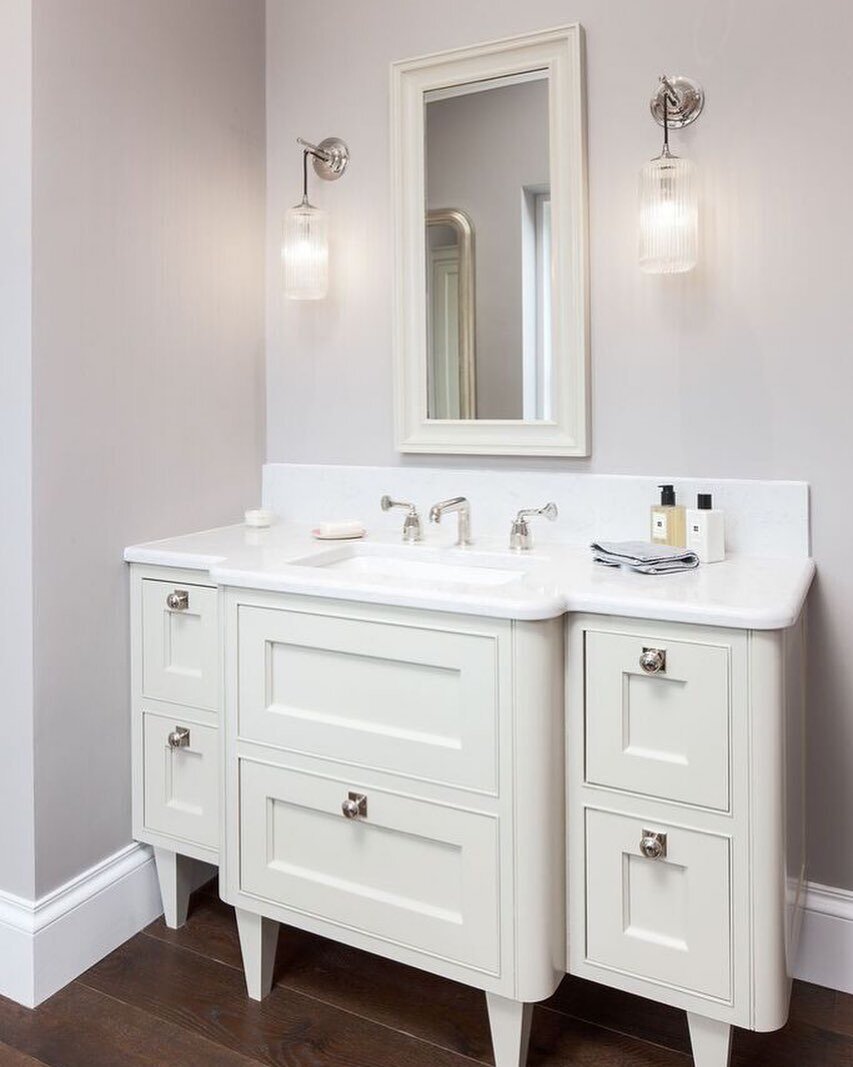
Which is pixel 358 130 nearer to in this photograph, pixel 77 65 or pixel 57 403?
pixel 77 65

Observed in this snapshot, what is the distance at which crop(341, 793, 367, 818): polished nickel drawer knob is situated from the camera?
1.54 m

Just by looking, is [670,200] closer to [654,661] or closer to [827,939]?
[654,661]

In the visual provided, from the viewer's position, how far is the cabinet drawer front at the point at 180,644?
70.9 inches

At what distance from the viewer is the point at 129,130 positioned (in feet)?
6.12

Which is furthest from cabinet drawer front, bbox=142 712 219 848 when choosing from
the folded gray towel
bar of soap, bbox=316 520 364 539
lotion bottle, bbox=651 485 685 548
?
lotion bottle, bbox=651 485 685 548

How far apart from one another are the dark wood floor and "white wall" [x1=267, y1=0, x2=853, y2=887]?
1.38ft

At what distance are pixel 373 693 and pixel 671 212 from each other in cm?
108

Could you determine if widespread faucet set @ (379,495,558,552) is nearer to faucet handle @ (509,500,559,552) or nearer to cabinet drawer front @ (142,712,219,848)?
faucet handle @ (509,500,559,552)

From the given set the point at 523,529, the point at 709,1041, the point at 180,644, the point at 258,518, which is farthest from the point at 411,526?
the point at 709,1041

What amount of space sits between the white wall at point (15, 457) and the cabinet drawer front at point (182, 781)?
0.84ft

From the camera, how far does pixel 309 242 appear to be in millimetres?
2129

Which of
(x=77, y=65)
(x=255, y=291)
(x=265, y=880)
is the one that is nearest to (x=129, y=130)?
(x=77, y=65)

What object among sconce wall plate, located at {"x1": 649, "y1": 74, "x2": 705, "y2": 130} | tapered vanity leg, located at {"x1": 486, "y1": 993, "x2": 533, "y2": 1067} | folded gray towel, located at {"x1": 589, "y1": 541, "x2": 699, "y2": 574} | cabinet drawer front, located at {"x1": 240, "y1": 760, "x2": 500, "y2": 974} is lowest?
tapered vanity leg, located at {"x1": 486, "y1": 993, "x2": 533, "y2": 1067}

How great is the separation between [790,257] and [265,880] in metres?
1.54
